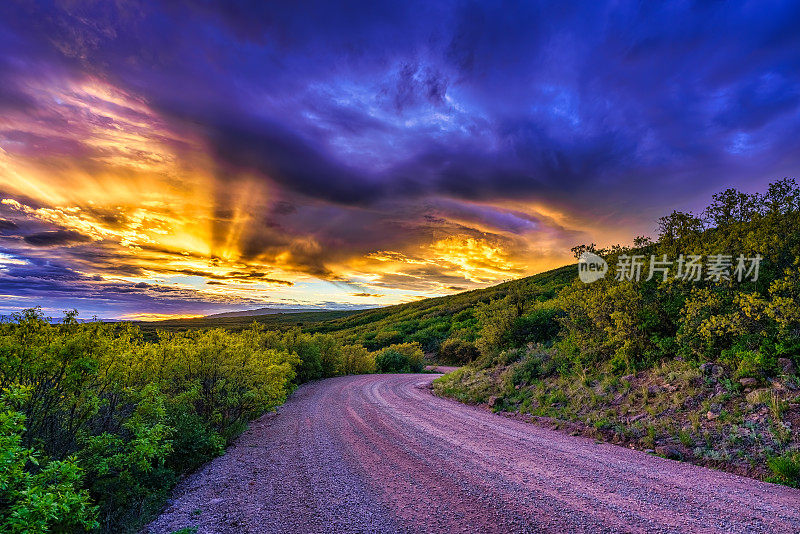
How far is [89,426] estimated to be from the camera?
693cm

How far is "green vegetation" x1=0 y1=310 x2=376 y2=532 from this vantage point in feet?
13.3

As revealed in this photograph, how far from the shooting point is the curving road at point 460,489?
5.57 metres

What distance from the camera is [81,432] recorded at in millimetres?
6188

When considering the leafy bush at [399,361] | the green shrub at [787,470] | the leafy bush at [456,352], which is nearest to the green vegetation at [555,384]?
the green shrub at [787,470]

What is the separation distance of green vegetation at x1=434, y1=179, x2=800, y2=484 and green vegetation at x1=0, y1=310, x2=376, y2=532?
10.9 metres

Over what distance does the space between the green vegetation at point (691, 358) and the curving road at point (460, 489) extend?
119cm

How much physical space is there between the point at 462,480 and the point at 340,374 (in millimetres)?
22985

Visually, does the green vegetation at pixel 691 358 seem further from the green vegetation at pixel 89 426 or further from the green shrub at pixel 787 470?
the green vegetation at pixel 89 426

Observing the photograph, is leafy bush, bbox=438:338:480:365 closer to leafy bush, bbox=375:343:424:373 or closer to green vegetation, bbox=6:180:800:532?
leafy bush, bbox=375:343:424:373

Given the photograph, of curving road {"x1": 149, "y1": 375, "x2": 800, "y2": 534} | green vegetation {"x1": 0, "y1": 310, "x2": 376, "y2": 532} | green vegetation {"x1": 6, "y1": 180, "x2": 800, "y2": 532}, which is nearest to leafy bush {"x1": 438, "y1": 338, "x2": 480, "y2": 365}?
green vegetation {"x1": 6, "y1": 180, "x2": 800, "y2": 532}

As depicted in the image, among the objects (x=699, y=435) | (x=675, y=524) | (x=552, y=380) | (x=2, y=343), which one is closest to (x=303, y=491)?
(x=2, y=343)

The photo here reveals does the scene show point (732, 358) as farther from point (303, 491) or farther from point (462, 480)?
point (303, 491)

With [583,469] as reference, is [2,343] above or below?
above

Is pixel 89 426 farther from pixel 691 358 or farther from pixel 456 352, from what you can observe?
pixel 456 352
